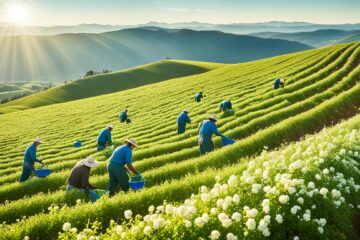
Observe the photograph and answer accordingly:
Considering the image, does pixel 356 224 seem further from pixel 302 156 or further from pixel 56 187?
pixel 56 187

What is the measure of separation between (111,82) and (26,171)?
4142 inches

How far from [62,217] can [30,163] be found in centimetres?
917

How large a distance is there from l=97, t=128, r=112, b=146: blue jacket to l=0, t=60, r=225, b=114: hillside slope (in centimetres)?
7731

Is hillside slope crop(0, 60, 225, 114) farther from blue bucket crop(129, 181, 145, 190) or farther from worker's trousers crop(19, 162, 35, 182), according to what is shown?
blue bucket crop(129, 181, 145, 190)

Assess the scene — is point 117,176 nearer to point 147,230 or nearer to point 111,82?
point 147,230

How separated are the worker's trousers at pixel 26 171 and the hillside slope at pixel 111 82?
264ft

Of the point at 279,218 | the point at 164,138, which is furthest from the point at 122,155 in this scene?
the point at 164,138

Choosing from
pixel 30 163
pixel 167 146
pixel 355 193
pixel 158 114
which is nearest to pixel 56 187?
pixel 30 163

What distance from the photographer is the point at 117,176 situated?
44.7 ft

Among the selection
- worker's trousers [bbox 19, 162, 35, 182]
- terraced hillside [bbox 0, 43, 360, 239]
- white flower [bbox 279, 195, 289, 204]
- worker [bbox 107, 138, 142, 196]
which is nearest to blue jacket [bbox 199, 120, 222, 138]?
terraced hillside [bbox 0, 43, 360, 239]

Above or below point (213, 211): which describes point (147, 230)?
below

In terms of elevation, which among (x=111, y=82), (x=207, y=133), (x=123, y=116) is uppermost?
(x=207, y=133)

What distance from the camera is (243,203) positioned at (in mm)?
8266

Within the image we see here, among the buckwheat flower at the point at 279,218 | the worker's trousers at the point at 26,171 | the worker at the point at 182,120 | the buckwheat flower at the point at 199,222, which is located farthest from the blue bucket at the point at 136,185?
→ the worker at the point at 182,120
